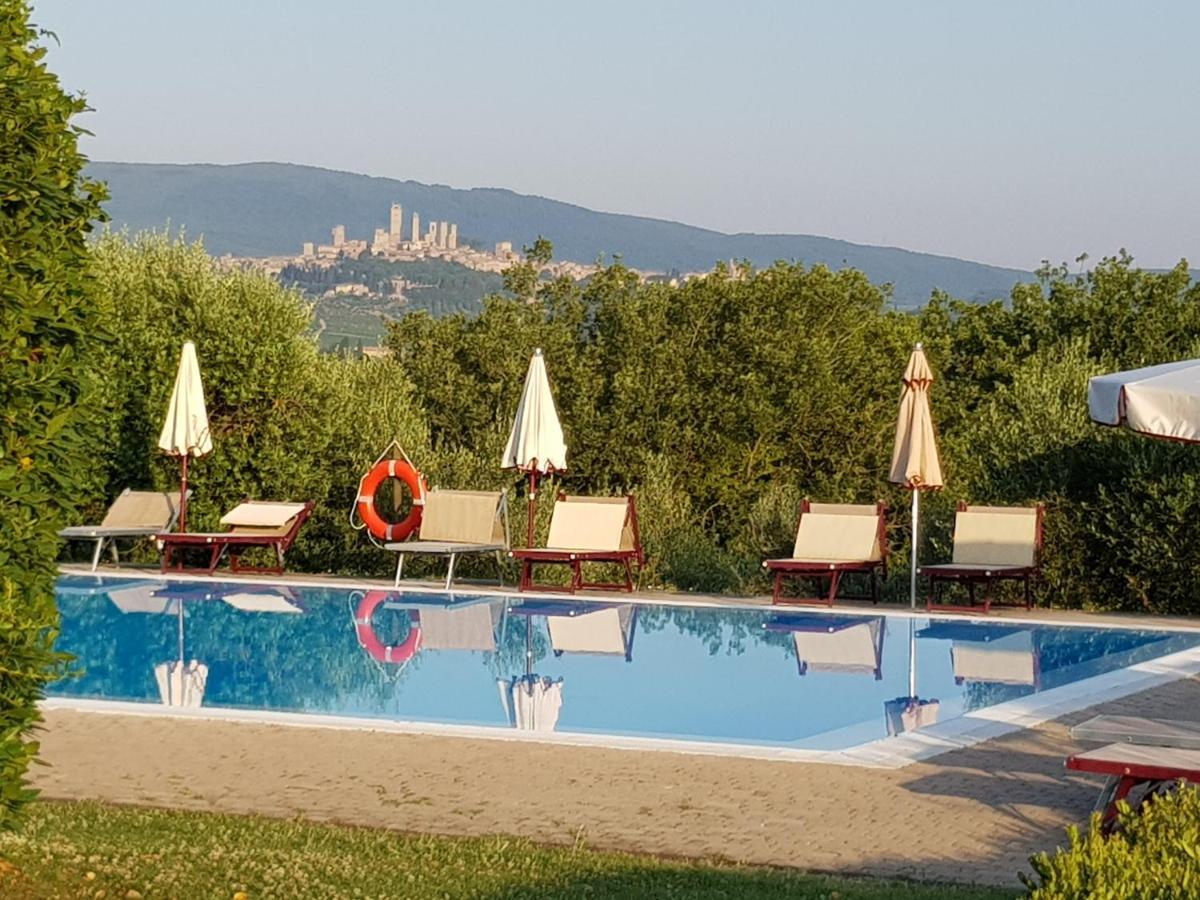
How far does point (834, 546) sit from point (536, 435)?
2525 millimetres

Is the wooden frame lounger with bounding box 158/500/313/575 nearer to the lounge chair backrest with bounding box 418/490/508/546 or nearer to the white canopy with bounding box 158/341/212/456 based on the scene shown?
the white canopy with bounding box 158/341/212/456

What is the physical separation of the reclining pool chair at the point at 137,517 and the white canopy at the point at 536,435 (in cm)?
310

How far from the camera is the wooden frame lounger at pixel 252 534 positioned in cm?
1411

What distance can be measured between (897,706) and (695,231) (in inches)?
6569

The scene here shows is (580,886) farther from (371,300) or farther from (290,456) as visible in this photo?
(371,300)

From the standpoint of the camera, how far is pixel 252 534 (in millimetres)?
14359

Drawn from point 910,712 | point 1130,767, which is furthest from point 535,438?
point 1130,767

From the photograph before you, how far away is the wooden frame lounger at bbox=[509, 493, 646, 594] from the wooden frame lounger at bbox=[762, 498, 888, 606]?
3.76 ft

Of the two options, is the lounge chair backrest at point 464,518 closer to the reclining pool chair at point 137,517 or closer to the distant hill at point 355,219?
the reclining pool chair at point 137,517

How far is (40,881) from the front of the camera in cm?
445

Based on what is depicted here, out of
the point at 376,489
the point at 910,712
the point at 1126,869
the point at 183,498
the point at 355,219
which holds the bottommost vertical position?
the point at 910,712

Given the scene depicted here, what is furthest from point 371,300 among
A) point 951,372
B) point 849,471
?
point 849,471

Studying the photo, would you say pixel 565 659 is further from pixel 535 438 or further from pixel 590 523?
pixel 535 438

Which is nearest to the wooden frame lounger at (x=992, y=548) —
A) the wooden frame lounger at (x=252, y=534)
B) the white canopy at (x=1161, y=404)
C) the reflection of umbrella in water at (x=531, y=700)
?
the reflection of umbrella in water at (x=531, y=700)
